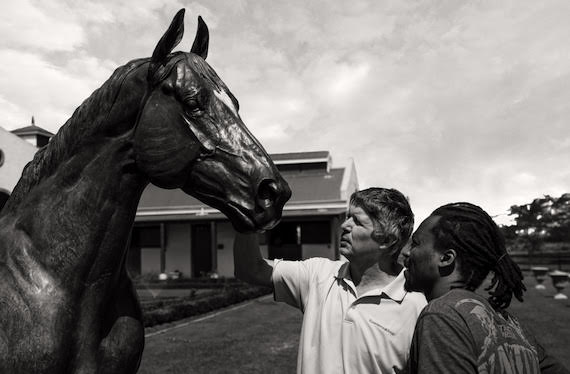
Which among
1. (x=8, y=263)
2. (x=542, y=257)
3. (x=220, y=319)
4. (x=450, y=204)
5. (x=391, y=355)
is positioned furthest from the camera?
(x=542, y=257)

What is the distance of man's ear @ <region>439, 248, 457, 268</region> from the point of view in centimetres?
172

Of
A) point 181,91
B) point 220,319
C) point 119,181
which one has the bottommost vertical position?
point 220,319

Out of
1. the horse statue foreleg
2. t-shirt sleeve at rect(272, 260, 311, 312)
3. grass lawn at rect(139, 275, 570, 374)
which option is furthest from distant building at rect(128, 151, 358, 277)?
the horse statue foreleg

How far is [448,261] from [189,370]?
614cm

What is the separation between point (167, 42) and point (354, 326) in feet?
4.68

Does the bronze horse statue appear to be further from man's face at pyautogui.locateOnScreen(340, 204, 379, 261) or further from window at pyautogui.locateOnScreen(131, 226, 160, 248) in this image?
window at pyautogui.locateOnScreen(131, 226, 160, 248)

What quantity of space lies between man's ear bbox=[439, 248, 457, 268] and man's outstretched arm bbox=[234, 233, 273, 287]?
1079 mm

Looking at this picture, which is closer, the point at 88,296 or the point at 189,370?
the point at 88,296

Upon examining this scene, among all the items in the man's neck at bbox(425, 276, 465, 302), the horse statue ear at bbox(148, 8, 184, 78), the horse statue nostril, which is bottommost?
the man's neck at bbox(425, 276, 465, 302)

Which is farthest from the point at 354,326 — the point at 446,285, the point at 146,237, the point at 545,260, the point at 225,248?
the point at 545,260

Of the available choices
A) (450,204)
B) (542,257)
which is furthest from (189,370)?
(542,257)

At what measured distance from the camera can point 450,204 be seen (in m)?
1.89

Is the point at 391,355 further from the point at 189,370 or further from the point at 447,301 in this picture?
the point at 189,370

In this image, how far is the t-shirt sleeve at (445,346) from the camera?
56.4 inches
